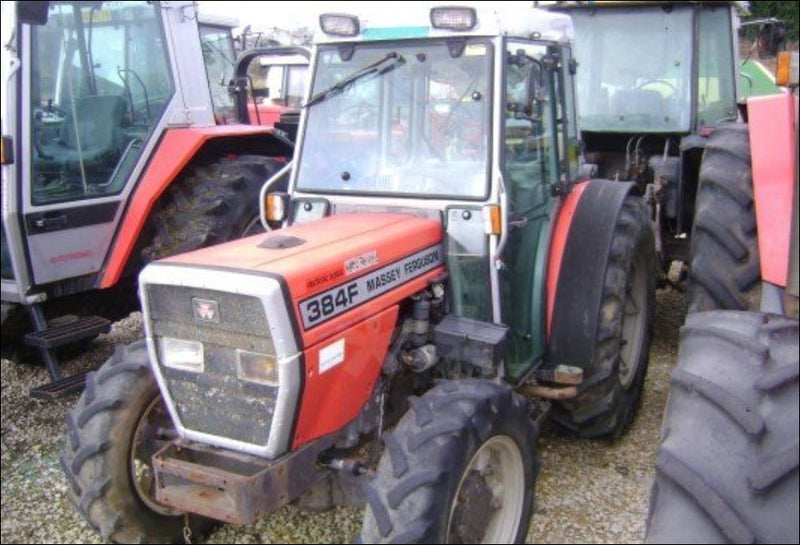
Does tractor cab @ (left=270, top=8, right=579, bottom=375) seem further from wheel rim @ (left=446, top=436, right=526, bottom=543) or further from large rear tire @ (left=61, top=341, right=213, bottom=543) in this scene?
large rear tire @ (left=61, top=341, right=213, bottom=543)

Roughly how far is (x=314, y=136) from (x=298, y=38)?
6586mm

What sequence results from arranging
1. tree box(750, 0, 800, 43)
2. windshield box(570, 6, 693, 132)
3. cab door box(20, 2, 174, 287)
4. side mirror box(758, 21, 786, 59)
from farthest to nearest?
tree box(750, 0, 800, 43)
windshield box(570, 6, 693, 132)
side mirror box(758, 21, 786, 59)
cab door box(20, 2, 174, 287)

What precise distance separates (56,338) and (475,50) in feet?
8.93

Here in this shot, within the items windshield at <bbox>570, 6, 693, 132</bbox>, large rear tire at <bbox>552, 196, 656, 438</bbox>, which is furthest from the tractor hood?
windshield at <bbox>570, 6, 693, 132</bbox>

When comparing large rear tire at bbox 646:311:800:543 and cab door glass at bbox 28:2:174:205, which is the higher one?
cab door glass at bbox 28:2:174:205

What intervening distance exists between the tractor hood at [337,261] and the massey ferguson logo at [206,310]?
3.4 inches

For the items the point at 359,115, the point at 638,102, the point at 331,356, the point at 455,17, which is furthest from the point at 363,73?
the point at 638,102

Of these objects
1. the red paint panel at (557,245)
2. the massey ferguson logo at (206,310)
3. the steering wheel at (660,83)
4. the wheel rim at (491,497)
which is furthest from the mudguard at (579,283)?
the steering wheel at (660,83)

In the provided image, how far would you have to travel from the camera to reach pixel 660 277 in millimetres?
4816

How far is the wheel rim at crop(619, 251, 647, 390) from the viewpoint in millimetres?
4020

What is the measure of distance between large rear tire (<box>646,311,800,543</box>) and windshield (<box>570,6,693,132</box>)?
3378 mm

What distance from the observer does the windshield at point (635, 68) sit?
5188 millimetres

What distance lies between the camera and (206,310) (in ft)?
8.06

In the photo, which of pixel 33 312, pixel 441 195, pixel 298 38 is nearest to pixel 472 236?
pixel 441 195
